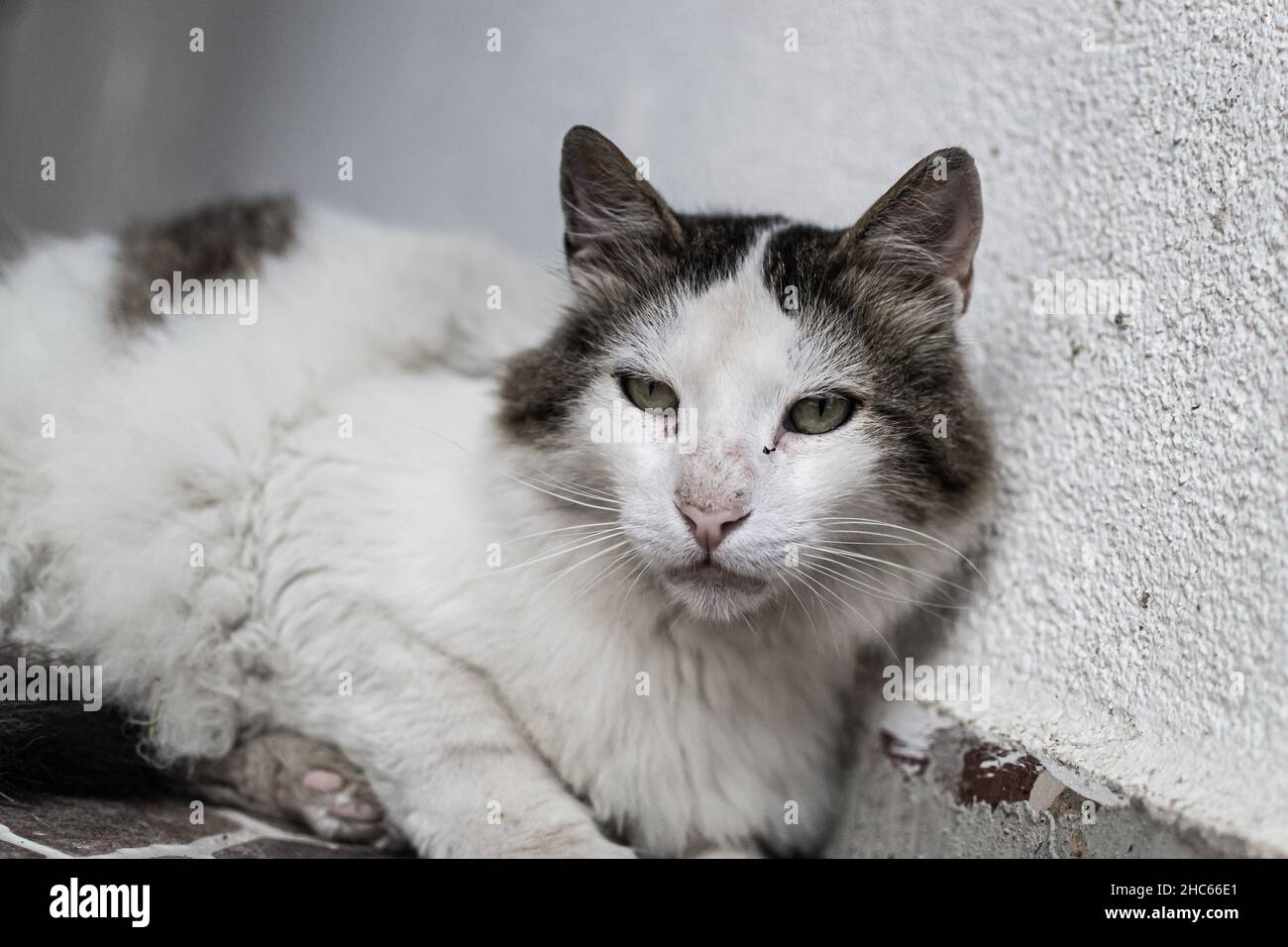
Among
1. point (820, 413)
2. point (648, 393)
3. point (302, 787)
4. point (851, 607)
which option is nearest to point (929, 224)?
point (820, 413)

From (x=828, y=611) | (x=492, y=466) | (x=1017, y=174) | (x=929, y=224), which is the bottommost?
(x=828, y=611)

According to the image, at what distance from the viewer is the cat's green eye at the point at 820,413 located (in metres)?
1.39

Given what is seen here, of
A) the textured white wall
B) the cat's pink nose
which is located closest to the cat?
the cat's pink nose

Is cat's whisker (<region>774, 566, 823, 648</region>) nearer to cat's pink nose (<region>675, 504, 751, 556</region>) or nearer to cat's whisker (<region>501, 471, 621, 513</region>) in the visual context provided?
cat's pink nose (<region>675, 504, 751, 556</region>)

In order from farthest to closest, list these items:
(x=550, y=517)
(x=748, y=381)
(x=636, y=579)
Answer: (x=550, y=517) < (x=636, y=579) < (x=748, y=381)

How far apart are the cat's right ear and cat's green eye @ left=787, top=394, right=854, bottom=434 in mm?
321

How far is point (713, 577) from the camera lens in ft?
4.27

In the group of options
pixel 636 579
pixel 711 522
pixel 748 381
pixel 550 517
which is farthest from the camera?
pixel 550 517

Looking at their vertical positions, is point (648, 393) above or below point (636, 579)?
above

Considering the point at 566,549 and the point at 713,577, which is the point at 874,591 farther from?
the point at 566,549

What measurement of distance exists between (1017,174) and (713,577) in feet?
2.83

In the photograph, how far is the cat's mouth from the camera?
1284mm

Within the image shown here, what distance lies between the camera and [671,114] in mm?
2570
